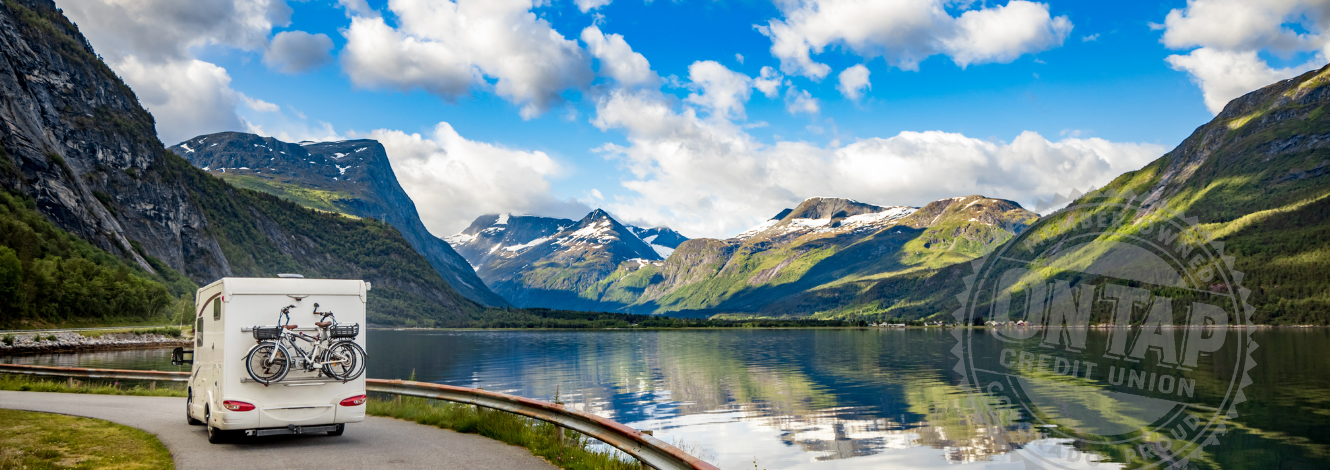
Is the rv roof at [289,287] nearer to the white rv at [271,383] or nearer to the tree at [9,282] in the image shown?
the white rv at [271,383]

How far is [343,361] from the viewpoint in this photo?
18.8m

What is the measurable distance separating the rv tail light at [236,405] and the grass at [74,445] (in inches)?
59.9

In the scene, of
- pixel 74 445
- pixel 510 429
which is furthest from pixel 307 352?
pixel 510 429

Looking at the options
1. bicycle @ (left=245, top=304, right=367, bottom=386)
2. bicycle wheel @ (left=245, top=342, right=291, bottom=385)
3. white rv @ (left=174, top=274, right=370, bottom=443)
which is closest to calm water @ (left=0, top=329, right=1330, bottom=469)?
white rv @ (left=174, top=274, right=370, bottom=443)

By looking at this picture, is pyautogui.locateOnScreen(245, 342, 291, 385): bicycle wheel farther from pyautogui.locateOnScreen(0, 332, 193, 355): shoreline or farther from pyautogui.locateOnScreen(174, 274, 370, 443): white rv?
pyautogui.locateOnScreen(0, 332, 193, 355): shoreline

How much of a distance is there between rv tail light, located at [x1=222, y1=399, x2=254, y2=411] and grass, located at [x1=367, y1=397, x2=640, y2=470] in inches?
229

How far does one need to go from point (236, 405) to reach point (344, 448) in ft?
9.02

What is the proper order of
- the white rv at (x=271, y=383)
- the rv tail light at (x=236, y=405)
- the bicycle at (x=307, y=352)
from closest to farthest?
the rv tail light at (x=236, y=405), the white rv at (x=271, y=383), the bicycle at (x=307, y=352)

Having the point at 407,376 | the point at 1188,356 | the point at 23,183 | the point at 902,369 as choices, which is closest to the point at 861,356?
the point at 902,369

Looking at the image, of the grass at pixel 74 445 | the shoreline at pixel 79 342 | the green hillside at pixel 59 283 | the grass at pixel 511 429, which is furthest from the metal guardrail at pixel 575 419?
the green hillside at pixel 59 283

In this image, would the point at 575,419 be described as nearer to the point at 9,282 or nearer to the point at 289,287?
the point at 289,287

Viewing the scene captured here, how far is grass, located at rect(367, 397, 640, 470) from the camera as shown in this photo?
1615 centimetres

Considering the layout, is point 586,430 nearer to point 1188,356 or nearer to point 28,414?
point 28,414

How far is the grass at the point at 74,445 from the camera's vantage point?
15.0 meters
